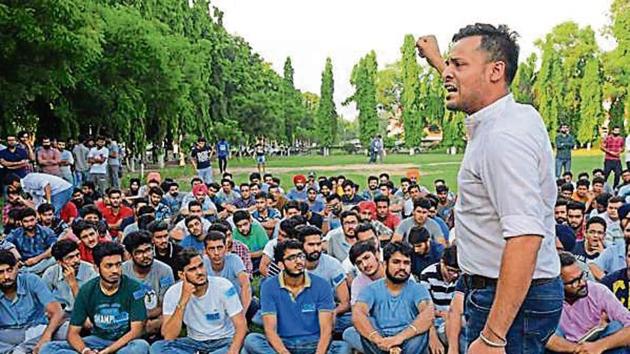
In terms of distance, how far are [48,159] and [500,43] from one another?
38.8 ft

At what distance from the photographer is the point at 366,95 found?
174ft

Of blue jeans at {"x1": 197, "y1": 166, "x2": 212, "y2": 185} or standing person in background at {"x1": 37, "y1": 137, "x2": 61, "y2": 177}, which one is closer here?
standing person in background at {"x1": 37, "y1": 137, "x2": 61, "y2": 177}

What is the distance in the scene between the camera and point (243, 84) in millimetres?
38656

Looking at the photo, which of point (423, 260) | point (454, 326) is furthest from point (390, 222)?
point (454, 326)

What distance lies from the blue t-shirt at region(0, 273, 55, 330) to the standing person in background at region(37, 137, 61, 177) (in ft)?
25.0

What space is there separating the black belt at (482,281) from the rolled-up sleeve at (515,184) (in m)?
0.17

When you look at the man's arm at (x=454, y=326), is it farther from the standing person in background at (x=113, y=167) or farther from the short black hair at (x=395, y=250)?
the standing person in background at (x=113, y=167)

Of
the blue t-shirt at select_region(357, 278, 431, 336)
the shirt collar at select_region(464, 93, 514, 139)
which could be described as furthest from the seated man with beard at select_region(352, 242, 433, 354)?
the shirt collar at select_region(464, 93, 514, 139)

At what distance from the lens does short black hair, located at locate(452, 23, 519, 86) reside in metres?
1.77

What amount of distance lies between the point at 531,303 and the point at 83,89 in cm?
1759

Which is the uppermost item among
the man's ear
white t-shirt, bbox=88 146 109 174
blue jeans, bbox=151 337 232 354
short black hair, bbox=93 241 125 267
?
the man's ear

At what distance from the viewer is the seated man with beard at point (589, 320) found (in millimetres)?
4160

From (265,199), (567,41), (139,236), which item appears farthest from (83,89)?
(567,41)

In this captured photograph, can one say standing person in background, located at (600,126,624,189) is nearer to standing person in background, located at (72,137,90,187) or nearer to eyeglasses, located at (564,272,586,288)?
standing person in background, located at (72,137,90,187)
